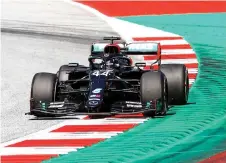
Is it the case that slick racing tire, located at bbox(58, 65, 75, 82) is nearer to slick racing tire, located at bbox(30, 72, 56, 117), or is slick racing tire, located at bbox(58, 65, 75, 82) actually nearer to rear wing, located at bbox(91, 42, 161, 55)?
rear wing, located at bbox(91, 42, 161, 55)

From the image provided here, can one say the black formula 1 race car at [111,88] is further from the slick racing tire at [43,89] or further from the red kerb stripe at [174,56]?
the red kerb stripe at [174,56]

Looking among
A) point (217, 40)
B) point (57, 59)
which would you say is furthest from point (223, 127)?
point (217, 40)

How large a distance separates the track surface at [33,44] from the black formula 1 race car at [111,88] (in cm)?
55

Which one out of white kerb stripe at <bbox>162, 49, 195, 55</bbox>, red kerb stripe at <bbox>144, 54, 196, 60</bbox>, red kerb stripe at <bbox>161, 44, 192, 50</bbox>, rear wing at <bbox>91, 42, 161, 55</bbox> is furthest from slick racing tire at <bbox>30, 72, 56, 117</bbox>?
red kerb stripe at <bbox>161, 44, 192, 50</bbox>

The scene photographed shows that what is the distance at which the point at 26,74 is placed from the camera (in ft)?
81.4

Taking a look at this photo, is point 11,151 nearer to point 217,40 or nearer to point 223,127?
point 223,127

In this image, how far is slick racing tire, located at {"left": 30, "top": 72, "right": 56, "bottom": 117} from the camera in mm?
19047

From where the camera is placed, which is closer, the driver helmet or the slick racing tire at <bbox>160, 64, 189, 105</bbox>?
the slick racing tire at <bbox>160, 64, 189, 105</bbox>

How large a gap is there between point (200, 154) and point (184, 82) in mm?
4333

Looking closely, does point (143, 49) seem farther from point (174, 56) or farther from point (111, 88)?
point (174, 56)

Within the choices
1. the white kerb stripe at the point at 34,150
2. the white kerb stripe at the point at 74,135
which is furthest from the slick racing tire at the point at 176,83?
the white kerb stripe at the point at 34,150

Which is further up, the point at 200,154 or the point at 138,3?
the point at 138,3

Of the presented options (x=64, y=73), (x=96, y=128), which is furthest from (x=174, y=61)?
(x=96, y=128)

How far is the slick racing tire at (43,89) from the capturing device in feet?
62.5
